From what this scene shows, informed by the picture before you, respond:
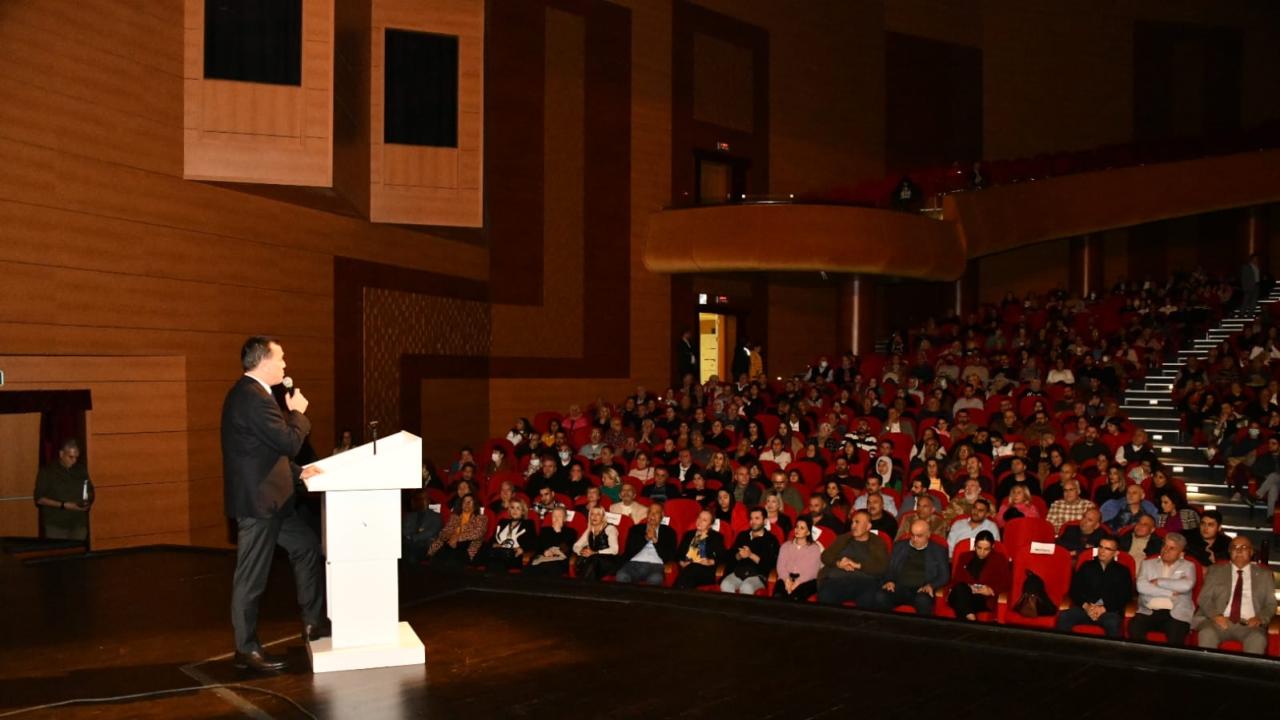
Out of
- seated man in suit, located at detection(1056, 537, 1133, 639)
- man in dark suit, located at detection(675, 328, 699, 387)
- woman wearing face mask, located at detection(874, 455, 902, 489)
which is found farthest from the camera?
man in dark suit, located at detection(675, 328, 699, 387)

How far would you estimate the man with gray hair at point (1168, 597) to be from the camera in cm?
477

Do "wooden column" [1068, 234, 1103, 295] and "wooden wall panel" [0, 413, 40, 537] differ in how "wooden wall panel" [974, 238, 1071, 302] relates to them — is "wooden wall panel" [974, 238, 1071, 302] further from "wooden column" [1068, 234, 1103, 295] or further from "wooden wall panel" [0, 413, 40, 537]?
"wooden wall panel" [0, 413, 40, 537]

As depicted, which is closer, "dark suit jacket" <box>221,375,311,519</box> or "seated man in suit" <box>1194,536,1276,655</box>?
"dark suit jacket" <box>221,375,311,519</box>

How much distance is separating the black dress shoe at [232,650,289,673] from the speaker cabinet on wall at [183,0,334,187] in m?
4.50

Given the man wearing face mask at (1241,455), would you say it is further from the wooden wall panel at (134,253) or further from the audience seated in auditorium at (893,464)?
the wooden wall panel at (134,253)

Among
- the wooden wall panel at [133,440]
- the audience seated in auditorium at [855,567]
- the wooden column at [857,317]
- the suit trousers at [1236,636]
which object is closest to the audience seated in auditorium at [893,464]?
the audience seated in auditorium at [855,567]

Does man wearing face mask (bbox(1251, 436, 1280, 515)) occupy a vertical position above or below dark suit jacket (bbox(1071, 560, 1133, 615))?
above

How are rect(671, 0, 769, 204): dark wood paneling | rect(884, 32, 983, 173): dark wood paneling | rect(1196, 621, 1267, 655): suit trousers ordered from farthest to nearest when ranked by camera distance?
rect(884, 32, 983, 173): dark wood paneling < rect(671, 0, 769, 204): dark wood paneling < rect(1196, 621, 1267, 655): suit trousers

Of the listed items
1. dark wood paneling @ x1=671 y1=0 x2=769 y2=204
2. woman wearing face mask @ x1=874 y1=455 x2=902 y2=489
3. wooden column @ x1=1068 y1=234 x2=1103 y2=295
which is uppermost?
dark wood paneling @ x1=671 y1=0 x2=769 y2=204

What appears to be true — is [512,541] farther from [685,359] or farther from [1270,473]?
[685,359]

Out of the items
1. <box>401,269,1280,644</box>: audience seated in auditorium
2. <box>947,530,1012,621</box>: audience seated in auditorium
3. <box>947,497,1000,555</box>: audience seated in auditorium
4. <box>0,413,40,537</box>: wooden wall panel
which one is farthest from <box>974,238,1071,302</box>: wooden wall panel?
<box>0,413,40,537</box>: wooden wall panel

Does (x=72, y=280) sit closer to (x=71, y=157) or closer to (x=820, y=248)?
(x=71, y=157)

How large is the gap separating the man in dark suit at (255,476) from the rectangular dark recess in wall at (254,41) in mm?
4330

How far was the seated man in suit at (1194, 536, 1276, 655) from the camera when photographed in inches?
181
